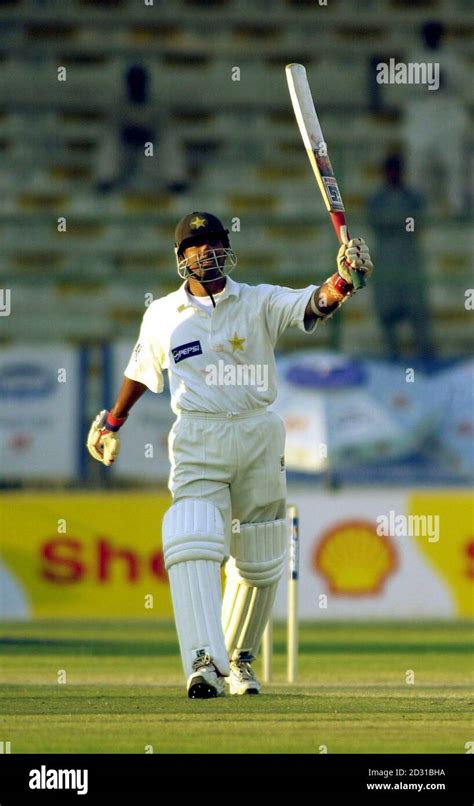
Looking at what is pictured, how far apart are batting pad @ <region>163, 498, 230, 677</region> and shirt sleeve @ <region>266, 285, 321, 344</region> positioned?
0.73 metres

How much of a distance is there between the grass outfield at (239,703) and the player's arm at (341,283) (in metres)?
1.43

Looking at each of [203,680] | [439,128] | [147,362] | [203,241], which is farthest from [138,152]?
[203,680]

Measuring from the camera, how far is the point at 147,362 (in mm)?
6629

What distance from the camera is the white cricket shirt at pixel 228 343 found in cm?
629

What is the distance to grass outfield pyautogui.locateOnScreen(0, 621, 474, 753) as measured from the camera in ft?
16.5

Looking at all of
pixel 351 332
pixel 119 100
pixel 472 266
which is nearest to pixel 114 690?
pixel 351 332

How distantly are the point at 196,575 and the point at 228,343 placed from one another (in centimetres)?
89

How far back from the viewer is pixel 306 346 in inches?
563

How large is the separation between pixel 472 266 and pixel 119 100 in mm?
3765

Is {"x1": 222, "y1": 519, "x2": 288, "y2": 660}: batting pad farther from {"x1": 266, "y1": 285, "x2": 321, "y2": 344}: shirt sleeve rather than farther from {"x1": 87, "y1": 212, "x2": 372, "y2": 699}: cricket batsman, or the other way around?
{"x1": 266, "y1": 285, "x2": 321, "y2": 344}: shirt sleeve

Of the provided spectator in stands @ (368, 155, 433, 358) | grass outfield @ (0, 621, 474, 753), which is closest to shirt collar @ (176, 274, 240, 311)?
grass outfield @ (0, 621, 474, 753)

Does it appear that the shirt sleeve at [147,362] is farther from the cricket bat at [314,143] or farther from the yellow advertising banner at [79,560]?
the yellow advertising banner at [79,560]

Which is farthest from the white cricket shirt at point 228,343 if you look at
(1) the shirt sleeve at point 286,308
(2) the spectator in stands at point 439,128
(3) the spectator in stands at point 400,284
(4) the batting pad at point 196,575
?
(2) the spectator in stands at point 439,128

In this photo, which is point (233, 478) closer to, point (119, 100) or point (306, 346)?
point (306, 346)
